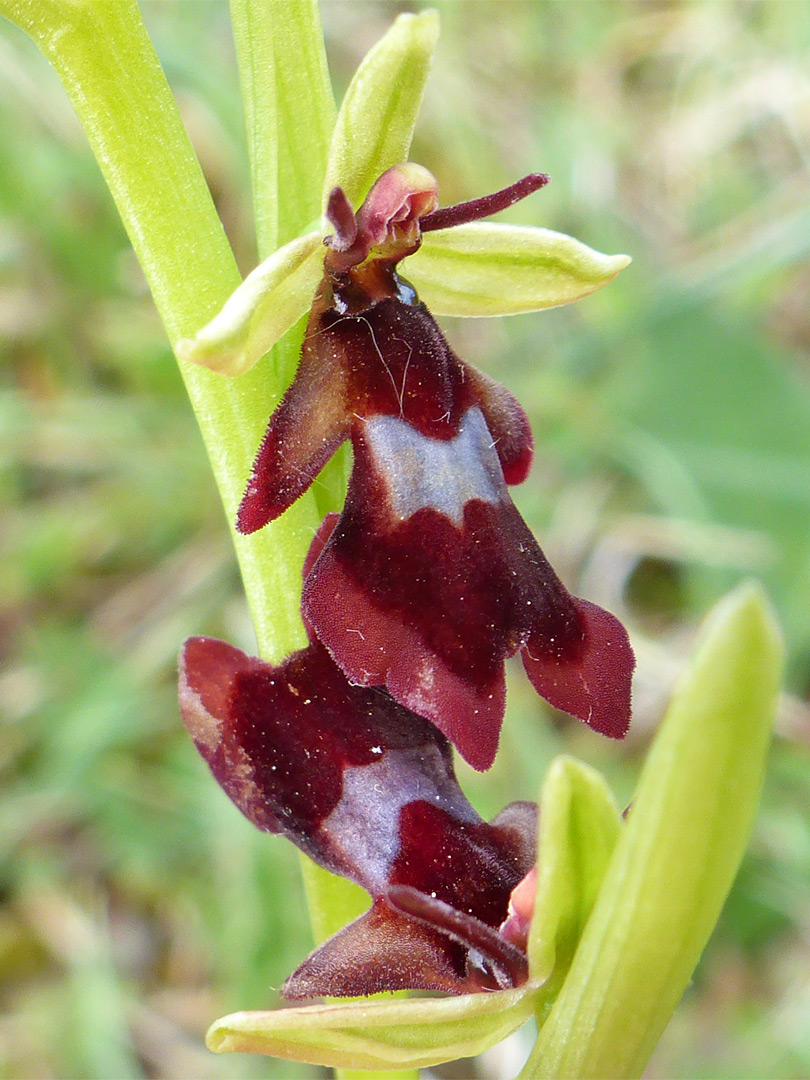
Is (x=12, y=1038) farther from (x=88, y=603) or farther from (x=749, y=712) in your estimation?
(x=749, y=712)

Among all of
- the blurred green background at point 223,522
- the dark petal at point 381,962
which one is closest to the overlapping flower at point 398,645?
the dark petal at point 381,962

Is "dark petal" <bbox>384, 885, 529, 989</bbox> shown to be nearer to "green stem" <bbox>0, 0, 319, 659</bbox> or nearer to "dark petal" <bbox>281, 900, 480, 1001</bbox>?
"dark petal" <bbox>281, 900, 480, 1001</bbox>

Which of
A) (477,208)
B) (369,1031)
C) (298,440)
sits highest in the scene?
(477,208)

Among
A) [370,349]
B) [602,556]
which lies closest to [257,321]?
[370,349]

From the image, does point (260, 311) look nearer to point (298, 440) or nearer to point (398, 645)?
point (298, 440)

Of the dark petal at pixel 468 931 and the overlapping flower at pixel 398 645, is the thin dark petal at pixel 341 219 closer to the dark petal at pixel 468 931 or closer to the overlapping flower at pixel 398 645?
the overlapping flower at pixel 398 645

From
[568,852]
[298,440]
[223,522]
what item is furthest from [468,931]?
[223,522]
